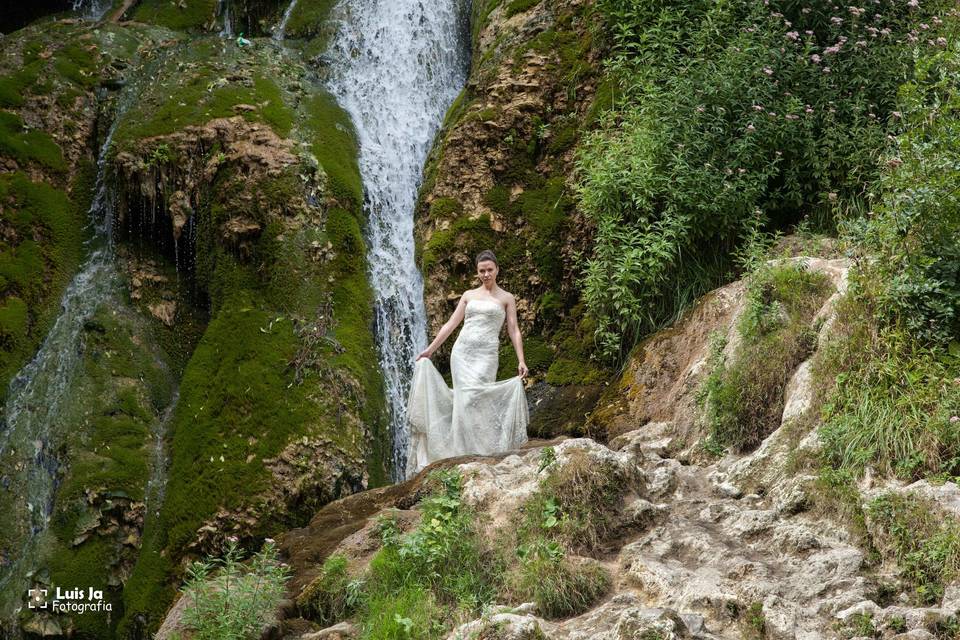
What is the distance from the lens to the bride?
30.4ft

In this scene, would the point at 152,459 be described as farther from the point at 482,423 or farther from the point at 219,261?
the point at 482,423

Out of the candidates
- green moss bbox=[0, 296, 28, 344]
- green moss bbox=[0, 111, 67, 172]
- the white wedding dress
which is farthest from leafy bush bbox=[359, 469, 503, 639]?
green moss bbox=[0, 111, 67, 172]

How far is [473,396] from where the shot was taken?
9.35 meters

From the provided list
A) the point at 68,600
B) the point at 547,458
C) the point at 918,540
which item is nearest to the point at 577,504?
the point at 547,458

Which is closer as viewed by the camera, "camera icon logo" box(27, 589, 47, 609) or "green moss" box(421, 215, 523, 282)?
"camera icon logo" box(27, 589, 47, 609)

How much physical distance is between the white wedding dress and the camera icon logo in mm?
4613

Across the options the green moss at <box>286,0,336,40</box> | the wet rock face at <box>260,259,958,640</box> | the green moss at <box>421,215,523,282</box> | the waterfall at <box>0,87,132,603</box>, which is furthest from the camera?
the green moss at <box>286,0,336,40</box>

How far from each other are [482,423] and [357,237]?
4286 millimetres

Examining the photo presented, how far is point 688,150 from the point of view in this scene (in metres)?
10.7

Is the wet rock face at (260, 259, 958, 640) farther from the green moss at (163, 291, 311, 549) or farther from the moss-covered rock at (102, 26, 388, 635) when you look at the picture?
the green moss at (163, 291, 311, 549)

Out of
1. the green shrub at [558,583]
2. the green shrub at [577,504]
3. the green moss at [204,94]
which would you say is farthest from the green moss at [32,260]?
the green shrub at [558,583]

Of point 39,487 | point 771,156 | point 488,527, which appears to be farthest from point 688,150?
point 39,487

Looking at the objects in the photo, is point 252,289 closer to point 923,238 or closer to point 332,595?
point 332,595

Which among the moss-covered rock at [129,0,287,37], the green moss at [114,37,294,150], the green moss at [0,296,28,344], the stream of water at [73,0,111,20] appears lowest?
the green moss at [0,296,28,344]
